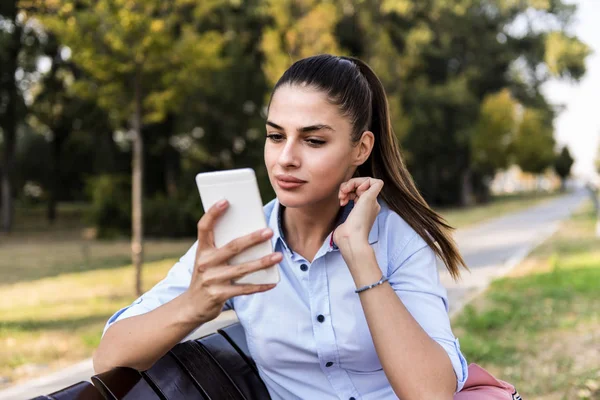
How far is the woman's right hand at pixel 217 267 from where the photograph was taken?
1452 millimetres

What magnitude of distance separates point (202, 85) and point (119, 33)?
10.5m

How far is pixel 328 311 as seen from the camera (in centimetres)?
189

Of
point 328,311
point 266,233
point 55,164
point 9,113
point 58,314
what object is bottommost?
point 58,314

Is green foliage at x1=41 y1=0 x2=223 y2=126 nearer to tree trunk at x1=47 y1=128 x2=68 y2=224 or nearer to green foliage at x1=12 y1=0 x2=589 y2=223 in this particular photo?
green foliage at x1=12 y1=0 x2=589 y2=223

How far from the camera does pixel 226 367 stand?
7.08ft

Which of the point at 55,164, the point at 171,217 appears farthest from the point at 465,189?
the point at 171,217

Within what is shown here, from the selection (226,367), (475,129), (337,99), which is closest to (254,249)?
(337,99)

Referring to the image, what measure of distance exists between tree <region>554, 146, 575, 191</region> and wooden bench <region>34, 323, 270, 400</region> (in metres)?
73.5

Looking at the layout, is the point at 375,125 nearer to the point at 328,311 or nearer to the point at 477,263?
the point at 328,311

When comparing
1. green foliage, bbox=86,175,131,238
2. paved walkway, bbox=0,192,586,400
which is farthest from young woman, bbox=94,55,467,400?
green foliage, bbox=86,175,131,238

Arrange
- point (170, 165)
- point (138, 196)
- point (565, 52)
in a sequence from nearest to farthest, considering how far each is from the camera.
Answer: point (138, 196) → point (170, 165) → point (565, 52)

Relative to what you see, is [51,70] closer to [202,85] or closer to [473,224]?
[202,85]

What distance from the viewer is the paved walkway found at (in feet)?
15.4

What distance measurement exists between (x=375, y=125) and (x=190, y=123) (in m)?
19.1
